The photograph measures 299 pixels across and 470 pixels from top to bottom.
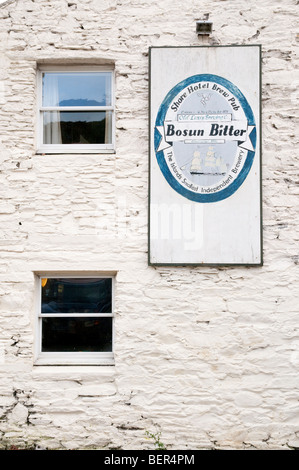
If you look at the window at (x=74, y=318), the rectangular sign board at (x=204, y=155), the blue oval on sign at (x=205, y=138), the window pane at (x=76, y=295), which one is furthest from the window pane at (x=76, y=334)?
the blue oval on sign at (x=205, y=138)

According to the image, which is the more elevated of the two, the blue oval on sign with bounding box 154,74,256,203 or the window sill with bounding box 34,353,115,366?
the blue oval on sign with bounding box 154,74,256,203

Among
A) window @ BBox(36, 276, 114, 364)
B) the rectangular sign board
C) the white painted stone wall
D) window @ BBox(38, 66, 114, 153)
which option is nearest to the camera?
the white painted stone wall

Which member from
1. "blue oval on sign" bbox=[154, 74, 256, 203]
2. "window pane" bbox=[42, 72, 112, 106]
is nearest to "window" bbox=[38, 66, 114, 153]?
"window pane" bbox=[42, 72, 112, 106]

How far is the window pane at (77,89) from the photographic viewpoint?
5867 millimetres

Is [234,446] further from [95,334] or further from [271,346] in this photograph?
[95,334]

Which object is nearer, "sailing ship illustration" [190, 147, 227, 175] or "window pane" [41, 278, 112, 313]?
"sailing ship illustration" [190, 147, 227, 175]

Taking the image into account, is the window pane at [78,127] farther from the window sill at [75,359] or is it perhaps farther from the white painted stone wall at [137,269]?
the window sill at [75,359]

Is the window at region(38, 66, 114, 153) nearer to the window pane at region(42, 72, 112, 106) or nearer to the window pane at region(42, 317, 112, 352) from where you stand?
the window pane at region(42, 72, 112, 106)

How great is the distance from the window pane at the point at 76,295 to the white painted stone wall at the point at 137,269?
250 millimetres

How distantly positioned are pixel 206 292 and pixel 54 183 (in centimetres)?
228

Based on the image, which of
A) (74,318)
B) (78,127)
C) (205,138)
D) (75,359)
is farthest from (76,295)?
(205,138)

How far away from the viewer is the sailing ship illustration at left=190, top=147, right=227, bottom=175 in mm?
5566

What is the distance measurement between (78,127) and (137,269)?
1978 mm
